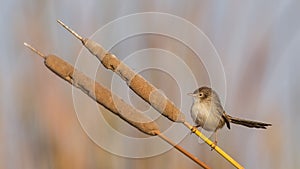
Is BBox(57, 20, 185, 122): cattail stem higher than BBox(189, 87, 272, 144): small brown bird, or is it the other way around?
BBox(189, 87, 272, 144): small brown bird

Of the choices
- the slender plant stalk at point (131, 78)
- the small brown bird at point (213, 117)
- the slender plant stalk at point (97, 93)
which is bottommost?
the slender plant stalk at point (97, 93)

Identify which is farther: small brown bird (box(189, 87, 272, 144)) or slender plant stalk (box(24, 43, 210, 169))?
small brown bird (box(189, 87, 272, 144))

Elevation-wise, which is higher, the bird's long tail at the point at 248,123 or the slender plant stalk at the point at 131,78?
the bird's long tail at the point at 248,123

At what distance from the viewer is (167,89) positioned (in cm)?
103

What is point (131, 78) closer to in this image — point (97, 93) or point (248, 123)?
point (97, 93)

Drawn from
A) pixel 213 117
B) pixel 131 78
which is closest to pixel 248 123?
pixel 213 117

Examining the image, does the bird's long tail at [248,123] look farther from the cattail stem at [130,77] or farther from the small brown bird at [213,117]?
the cattail stem at [130,77]

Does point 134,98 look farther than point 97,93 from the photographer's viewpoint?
Yes

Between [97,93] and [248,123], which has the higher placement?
[248,123]

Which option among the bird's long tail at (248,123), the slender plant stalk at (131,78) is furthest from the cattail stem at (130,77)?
the bird's long tail at (248,123)

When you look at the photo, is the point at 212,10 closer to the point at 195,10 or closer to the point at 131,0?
the point at 195,10

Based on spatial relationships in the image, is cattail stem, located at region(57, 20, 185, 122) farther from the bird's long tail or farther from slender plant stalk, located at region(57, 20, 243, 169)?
the bird's long tail

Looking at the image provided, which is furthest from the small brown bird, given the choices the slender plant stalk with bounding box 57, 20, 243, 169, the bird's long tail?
the slender plant stalk with bounding box 57, 20, 243, 169

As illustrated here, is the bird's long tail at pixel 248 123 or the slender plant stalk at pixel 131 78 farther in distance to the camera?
the bird's long tail at pixel 248 123
